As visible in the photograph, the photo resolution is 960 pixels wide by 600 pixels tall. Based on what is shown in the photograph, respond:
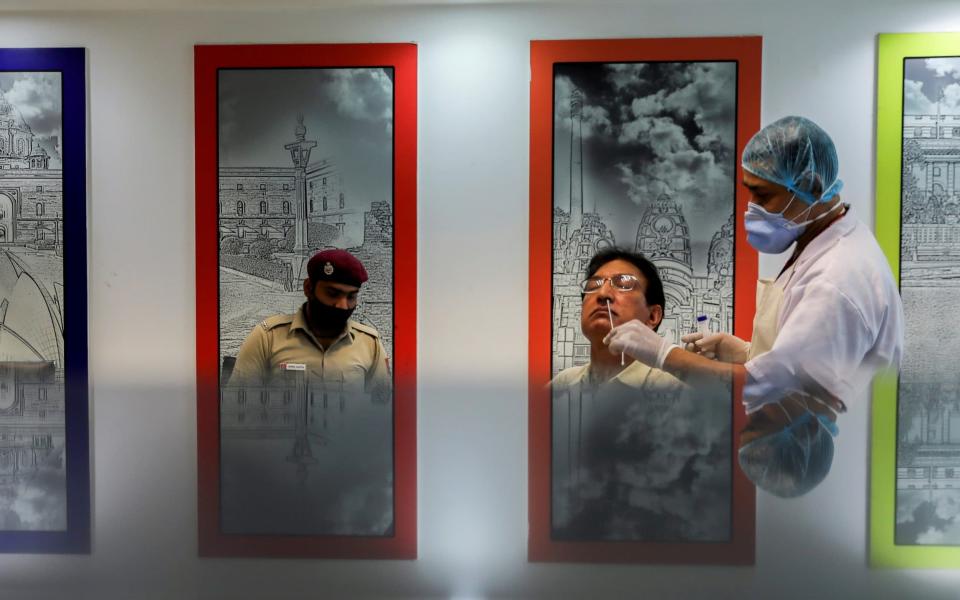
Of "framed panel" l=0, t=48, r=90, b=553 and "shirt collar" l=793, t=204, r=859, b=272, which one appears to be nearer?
"shirt collar" l=793, t=204, r=859, b=272

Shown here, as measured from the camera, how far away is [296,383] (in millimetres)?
325

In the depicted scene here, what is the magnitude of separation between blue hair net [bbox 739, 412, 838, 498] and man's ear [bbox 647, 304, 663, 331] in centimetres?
260

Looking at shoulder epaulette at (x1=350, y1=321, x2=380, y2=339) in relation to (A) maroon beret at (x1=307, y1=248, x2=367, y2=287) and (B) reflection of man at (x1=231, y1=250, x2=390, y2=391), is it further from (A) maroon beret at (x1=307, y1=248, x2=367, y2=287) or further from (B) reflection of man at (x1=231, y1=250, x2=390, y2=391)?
(A) maroon beret at (x1=307, y1=248, x2=367, y2=287)

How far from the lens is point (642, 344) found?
6.28 feet

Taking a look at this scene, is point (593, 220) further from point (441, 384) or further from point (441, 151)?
point (441, 384)

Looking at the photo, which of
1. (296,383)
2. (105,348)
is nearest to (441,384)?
(296,383)

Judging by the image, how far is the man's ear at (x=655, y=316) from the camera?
279 centimetres

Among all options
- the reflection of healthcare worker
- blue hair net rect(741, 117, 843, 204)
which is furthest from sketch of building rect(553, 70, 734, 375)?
blue hair net rect(741, 117, 843, 204)

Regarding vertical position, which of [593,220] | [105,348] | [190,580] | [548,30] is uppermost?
[548,30]

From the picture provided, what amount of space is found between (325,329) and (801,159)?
187cm

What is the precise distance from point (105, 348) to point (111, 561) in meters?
3.42

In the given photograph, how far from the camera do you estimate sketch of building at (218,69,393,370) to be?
120 inches

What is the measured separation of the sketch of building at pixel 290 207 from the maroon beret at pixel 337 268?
0.13 feet

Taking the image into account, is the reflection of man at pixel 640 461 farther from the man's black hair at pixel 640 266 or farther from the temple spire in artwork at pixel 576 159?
the temple spire in artwork at pixel 576 159
